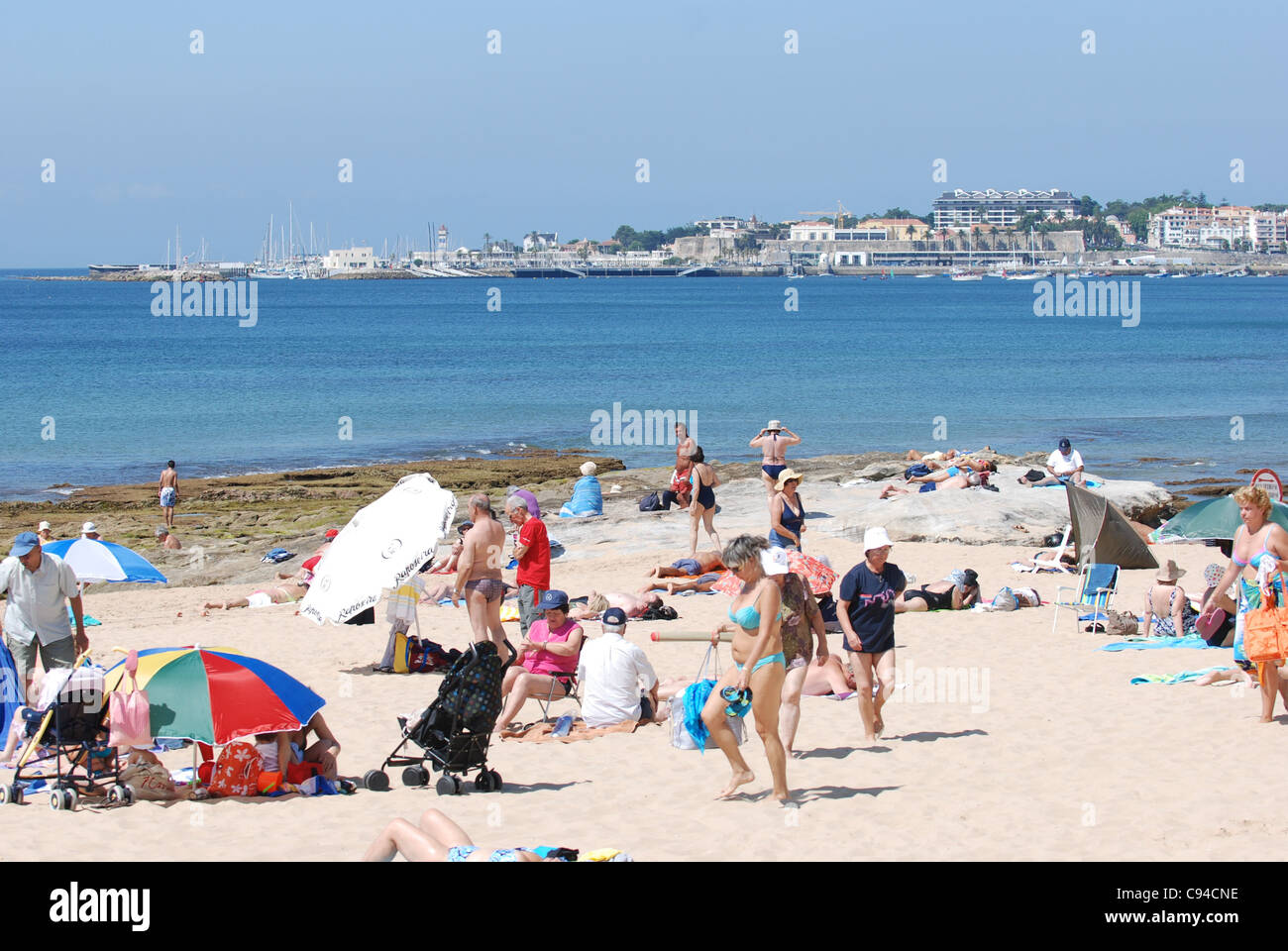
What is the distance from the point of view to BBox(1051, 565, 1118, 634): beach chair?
39.0ft

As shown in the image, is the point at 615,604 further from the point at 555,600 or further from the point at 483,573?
the point at 555,600

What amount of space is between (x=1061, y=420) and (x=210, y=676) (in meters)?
34.1

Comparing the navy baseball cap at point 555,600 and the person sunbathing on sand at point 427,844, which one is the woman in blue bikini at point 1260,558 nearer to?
the navy baseball cap at point 555,600

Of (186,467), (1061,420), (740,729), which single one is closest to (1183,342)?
(1061,420)

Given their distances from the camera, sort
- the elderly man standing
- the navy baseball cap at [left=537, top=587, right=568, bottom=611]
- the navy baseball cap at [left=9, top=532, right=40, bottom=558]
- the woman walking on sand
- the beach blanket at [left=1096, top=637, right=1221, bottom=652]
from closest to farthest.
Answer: the navy baseball cap at [left=9, top=532, right=40, bottom=558], the elderly man standing, the navy baseball cap at [left=537, top=587, right=568, bottom=611], the beach blanket at [left=1096, top=637, right=1221, bottom=652], the woman walking on sand

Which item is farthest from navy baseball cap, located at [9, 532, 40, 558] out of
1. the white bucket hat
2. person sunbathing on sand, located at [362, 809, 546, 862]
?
the white bucket hat

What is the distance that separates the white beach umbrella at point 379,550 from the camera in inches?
386

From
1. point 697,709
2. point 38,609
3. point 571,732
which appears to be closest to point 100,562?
point 38,609

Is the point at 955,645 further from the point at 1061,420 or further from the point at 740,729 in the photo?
the point at 1061,420

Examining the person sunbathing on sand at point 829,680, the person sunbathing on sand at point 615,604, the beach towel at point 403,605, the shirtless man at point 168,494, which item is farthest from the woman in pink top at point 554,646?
the shirtless man at point 168,494

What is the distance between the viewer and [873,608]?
801 cm

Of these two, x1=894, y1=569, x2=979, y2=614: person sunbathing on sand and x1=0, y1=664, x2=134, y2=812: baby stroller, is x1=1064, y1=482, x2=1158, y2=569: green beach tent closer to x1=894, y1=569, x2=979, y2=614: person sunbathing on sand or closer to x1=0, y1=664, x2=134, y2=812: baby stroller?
x1=894, y1=569, x2=979, y2=614: person sunbathing on sand

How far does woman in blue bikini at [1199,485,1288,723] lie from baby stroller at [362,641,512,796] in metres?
4.85

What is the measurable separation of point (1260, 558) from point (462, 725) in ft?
16.7
